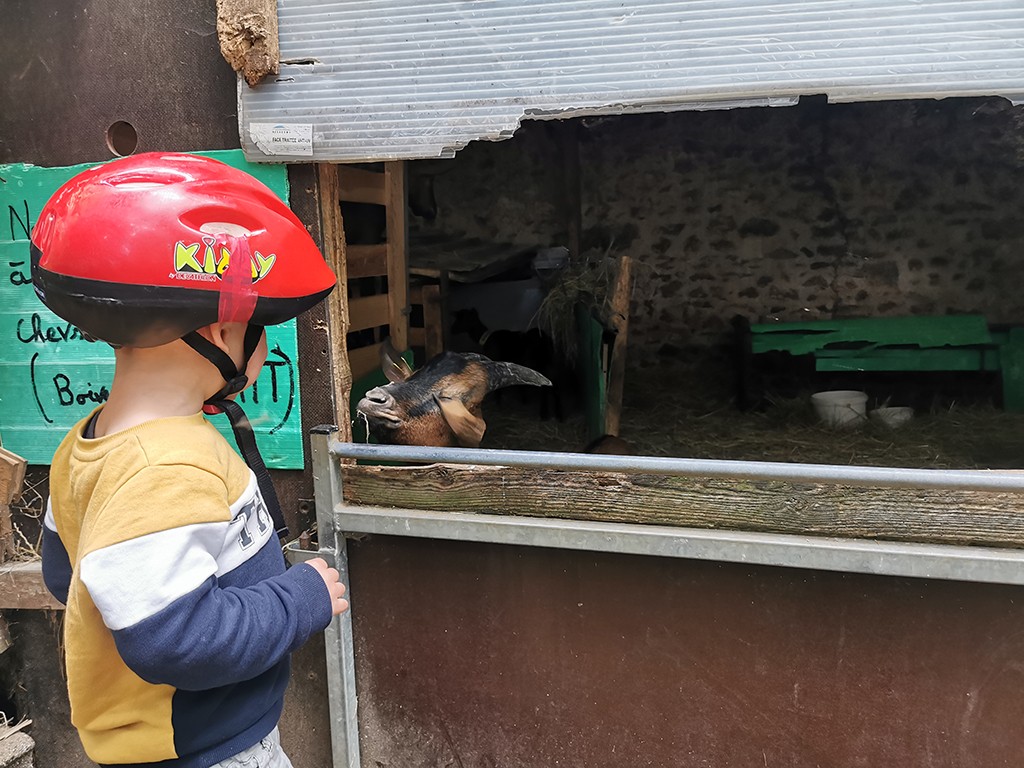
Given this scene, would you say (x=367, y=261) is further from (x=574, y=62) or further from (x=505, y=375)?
(x=574, y=62)

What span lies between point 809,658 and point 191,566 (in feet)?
5.20

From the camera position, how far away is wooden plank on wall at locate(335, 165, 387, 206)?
8.35 ft

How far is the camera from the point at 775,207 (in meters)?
6.36

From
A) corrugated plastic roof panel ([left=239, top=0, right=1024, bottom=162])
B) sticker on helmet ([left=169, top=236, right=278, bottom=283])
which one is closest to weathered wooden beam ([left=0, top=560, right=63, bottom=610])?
corrugated plastic roof panel ([left=239, top=0, right=1024, bottom=162])

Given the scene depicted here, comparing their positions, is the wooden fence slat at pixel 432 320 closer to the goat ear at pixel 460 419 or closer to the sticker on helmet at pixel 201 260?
the goat ear at pixel 460 419

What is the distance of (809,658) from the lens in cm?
194

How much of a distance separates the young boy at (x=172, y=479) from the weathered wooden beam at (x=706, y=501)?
2.56 feet

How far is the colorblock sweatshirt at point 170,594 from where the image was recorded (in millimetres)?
1019

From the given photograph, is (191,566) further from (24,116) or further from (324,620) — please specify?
(24,116)

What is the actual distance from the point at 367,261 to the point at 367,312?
19 cm

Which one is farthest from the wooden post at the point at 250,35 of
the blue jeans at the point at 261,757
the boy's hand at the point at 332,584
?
the blue jeans at the point at 261,757

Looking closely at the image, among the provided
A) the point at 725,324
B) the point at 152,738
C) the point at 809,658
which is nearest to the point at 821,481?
the point at 809,658

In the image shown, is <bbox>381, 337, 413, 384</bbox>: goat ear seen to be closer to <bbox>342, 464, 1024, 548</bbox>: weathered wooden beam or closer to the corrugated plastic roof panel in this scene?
<bbox>342, 464, 1024, 548</bbox>: weathered wooden beam

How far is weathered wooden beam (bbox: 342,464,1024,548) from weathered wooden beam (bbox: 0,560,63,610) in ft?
3.70
